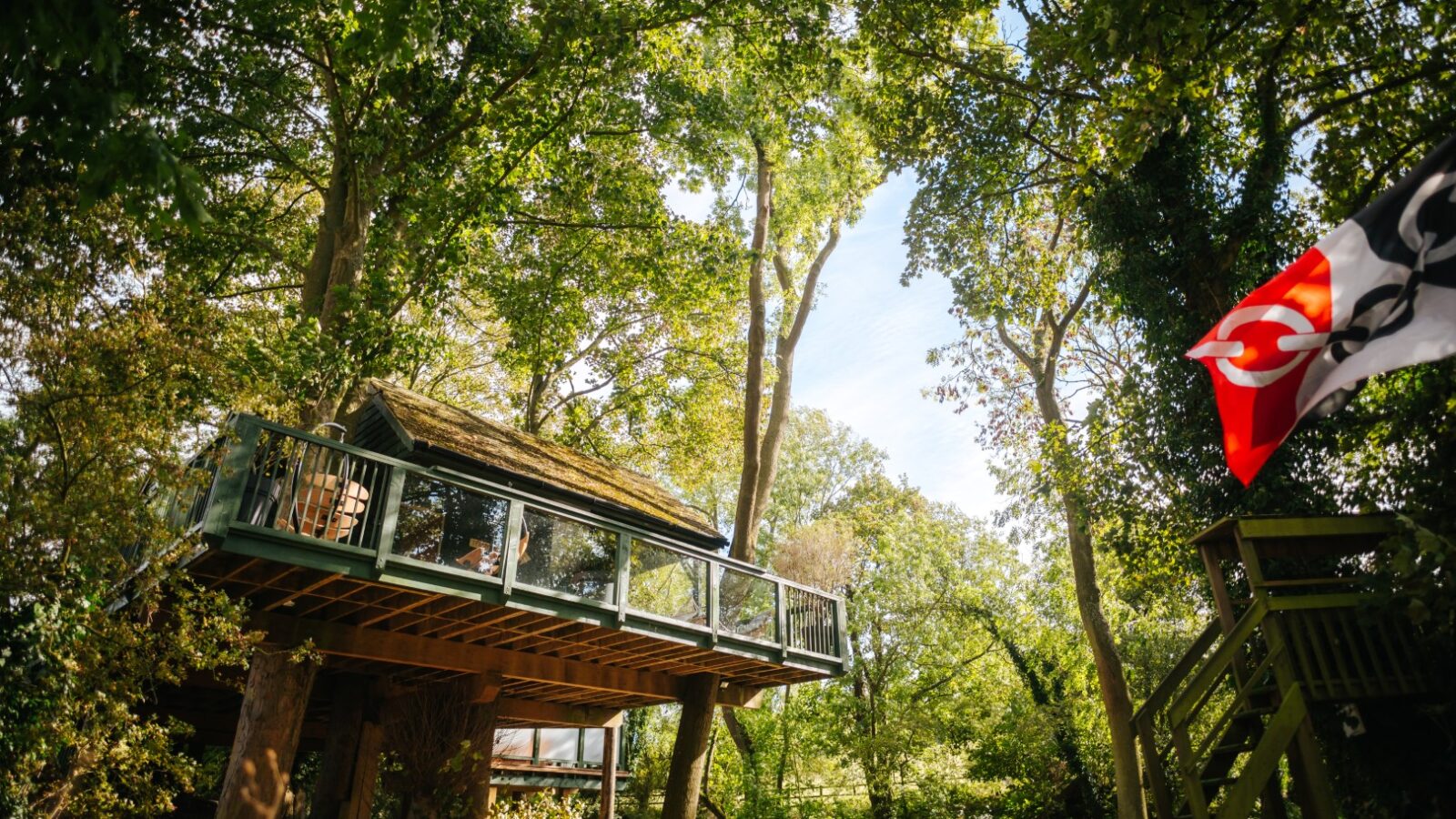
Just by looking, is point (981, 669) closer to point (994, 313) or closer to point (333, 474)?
point (994, 313)

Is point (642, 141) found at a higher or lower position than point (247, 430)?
higher

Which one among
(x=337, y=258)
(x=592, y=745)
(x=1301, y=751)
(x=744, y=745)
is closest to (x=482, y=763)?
(x=337, y=258)

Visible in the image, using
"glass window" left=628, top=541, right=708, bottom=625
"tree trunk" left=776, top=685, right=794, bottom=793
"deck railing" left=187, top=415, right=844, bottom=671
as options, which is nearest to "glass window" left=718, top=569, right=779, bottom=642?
"deck railing" left=187, top=415, right=844, bottom=671

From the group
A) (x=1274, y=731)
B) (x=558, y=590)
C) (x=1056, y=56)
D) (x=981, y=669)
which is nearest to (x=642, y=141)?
(x=1056, y=56)

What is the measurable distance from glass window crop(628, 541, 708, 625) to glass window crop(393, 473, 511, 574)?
210 cm

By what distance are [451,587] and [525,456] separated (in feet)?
14.2

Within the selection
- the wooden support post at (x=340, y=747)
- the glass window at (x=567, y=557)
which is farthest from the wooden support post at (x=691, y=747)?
the wooden support post at (x=340, y=747)

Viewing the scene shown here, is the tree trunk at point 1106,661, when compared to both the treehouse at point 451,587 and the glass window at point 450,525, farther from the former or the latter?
the glass window at point 450,525

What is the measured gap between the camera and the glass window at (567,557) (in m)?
8.94

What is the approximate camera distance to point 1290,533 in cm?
761

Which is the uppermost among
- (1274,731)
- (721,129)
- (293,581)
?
(721,129)

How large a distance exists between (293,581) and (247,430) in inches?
63.5

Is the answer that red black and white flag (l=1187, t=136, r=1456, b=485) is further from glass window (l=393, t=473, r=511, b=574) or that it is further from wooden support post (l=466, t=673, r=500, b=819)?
wooden support post (l=466, t=673, r=500, b=819)

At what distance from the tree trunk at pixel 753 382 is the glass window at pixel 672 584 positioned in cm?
353
